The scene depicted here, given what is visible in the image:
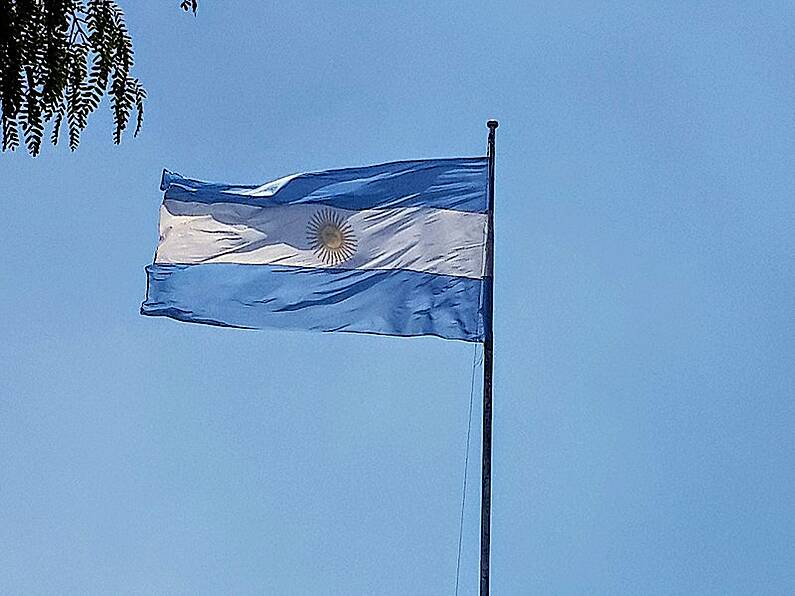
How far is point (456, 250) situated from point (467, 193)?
32.5 inches

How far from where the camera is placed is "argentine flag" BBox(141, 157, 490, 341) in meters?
16.0

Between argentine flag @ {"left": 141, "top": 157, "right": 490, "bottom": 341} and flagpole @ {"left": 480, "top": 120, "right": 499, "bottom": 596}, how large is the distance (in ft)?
0.38

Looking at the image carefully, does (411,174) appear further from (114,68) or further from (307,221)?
(114,68)

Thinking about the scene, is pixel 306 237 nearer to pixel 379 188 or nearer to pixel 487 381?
pixel 379 188

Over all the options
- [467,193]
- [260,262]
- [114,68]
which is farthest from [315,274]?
[114,68]

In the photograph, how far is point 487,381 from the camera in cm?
1417

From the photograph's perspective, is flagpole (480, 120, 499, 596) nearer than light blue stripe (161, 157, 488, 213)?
Yes

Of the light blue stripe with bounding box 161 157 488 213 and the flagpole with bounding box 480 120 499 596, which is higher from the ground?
the light blue stripe with bounding box 161 157 488 213

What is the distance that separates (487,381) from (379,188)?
3.66 meters

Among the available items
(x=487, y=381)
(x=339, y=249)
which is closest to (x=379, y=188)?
(x=339, y=249)

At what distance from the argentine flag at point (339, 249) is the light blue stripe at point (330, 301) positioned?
0.5 inches

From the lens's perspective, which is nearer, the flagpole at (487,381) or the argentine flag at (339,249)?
the flagpole at (487,381)

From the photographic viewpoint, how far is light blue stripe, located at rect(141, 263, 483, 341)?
15.8 m

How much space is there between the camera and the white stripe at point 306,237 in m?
16.3
